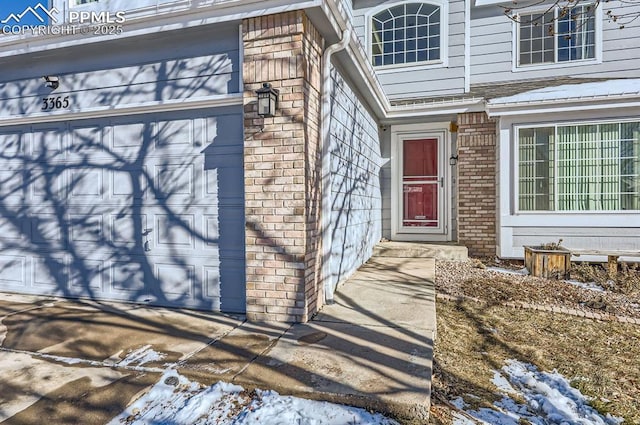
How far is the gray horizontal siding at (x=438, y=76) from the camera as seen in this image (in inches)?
324

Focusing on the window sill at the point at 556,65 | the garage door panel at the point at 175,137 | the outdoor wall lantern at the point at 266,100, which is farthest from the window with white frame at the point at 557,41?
the garage door panel at the point at 175,137

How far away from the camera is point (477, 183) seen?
24.8ft

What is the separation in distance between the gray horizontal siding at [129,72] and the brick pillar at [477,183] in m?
5.19

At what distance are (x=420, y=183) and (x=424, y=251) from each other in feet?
5.87

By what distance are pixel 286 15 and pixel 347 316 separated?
2.90m

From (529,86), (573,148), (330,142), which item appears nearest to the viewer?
(330,142)

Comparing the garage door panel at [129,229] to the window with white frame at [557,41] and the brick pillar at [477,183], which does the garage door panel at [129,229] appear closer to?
the brick pillar at [477,183]

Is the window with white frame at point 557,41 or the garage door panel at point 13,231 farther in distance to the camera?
the window with white frame at point 557,41

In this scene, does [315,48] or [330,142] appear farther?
[330,142]

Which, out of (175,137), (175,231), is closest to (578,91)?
(175,137)

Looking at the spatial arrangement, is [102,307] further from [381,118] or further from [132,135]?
[381,118]

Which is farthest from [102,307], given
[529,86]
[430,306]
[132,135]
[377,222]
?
[529,86]

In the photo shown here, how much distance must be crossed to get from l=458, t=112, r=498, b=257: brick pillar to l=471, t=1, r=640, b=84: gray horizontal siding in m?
1.55

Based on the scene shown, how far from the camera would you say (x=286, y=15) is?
3.57 meters
